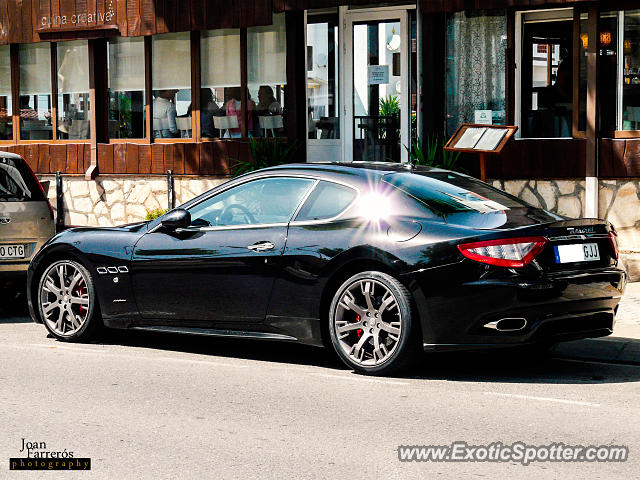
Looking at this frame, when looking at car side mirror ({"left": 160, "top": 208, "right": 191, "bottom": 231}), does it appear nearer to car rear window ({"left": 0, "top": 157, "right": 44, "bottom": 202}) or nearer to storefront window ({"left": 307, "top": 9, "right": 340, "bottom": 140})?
car rear window ({"left": 0, "top": 157, "right": 44, "bottom": 202})

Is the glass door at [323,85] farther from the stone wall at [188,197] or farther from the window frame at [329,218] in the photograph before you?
the window frame at [329,218]

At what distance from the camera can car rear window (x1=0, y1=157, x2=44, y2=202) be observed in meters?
11.4

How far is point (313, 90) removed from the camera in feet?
58.5

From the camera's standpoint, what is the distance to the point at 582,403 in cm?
698

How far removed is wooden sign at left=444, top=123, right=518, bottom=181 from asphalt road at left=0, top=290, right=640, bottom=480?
5475 millimetres

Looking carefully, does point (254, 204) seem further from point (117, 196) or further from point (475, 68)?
point (117, 196)

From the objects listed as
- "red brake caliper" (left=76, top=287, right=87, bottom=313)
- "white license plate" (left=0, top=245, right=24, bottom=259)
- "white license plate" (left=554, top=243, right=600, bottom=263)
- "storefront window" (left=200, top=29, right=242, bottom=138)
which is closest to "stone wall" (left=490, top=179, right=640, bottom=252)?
"storefront window" (left=200, top=29, right=242, bottom=138)

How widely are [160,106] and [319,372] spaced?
1218 centimetres

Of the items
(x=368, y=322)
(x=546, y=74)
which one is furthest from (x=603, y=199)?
(x=368, y=322)

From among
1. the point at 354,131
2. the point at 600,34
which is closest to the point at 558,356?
the point at 600,34

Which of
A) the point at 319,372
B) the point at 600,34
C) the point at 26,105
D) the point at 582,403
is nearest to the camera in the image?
the point at 582,403

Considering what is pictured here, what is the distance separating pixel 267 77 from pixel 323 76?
3.46 ft

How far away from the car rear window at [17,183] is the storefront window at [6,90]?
10.3 m

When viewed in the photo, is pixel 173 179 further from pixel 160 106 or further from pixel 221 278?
pixel 221 278
